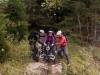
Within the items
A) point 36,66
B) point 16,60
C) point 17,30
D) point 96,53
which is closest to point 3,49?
point 16,60

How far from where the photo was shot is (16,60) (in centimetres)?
974

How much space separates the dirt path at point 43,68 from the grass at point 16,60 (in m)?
0.29

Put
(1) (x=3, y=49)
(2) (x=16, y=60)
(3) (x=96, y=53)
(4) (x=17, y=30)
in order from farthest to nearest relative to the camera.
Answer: (3) (x=96, y=53)
(4) (x=17, y=30)
(2) (x=16, y=60)
(1) (x=3, y=49)

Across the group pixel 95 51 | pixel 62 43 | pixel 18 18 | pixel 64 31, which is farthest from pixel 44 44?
pixel 95 51

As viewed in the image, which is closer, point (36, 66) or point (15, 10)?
point (36, 66)

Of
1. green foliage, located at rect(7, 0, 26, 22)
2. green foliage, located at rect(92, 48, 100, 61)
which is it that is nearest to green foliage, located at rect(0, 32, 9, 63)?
green foliage, located at rect(7, 0, 26, 22)

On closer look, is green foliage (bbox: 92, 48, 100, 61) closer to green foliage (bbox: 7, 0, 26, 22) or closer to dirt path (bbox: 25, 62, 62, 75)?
dirt path (bbox: 25, 62, 62, 75)

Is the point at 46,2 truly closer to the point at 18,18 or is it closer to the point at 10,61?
the point at 18,18

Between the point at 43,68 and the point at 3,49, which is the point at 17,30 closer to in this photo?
the point at 43,68

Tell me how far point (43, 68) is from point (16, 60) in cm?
134

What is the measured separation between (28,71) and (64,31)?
4976 mm

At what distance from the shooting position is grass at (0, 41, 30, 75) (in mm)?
8568

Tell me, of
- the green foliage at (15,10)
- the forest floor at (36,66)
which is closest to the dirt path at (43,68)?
the forest floor at (36,66)

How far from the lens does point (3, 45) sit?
861 cm
